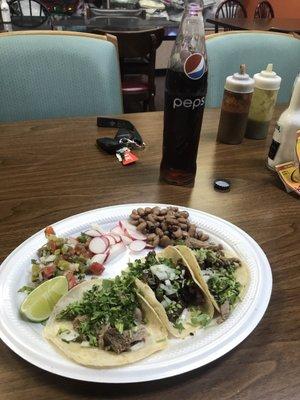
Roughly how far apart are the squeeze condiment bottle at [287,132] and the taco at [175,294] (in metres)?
0.48

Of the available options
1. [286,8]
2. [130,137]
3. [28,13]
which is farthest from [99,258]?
[286,8]

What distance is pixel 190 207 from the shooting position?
2.85 ft

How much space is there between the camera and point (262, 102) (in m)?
1.10

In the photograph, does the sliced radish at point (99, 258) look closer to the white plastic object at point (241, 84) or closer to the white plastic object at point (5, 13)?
the white plastic object at point (241, 84)

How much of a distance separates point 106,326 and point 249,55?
1491 millimetres

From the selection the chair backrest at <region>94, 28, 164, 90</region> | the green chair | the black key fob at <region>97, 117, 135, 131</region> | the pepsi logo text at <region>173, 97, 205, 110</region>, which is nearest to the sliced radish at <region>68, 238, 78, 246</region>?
the pepsi logo text at <region>173, 97, 205, 110</region>

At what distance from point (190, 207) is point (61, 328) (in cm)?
42

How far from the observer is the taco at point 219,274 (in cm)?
61

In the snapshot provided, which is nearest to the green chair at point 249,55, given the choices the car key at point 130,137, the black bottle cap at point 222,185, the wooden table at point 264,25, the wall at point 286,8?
the car key at point 130,137

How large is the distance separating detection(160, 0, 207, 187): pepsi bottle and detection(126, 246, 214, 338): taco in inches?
13.2

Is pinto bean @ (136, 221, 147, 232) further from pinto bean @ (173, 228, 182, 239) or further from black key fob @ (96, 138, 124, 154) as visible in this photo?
black key fob @ (96, 138, 124, 154)

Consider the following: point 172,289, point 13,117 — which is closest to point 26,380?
point 172,289

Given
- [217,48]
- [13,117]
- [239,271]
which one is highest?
[217,48]

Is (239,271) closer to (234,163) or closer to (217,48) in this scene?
(234,163)
